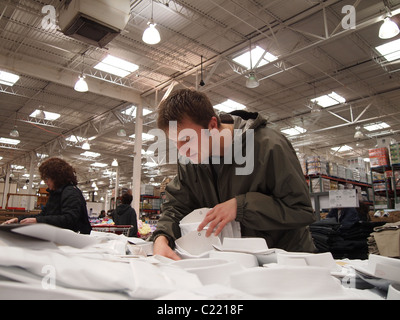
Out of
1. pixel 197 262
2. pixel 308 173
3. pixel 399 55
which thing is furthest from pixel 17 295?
pixel 399 55

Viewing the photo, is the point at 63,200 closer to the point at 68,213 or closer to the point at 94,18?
the point at 68,213

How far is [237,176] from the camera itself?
129 cm

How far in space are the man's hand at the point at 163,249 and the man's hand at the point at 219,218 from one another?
0.42ft

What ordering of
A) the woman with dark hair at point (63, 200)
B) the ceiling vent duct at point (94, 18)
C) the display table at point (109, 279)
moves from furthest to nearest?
the ceiling vent duct at point (94, 18)
the woman with dark hair at point (63, 200)
the display table at point (109, 279)

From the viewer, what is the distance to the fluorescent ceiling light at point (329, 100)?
1105cm

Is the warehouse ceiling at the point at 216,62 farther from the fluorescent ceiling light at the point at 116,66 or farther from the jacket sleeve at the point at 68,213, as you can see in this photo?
the jacket sleeve at the point at 68,213

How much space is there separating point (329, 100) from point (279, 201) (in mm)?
11431

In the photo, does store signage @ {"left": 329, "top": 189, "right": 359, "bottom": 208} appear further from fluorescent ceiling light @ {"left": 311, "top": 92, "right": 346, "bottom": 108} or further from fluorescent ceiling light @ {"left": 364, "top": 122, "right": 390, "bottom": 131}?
fluorescent ceiling light @ {"left": 364, "top": 122, "right": 390, "bottom": 131}

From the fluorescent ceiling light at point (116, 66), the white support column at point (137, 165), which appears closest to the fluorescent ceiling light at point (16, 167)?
the white support column at point (137, 165)

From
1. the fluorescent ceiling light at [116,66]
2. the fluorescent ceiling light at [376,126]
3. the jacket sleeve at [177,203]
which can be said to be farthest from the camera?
the fluorescent ceiling light at [376,126]

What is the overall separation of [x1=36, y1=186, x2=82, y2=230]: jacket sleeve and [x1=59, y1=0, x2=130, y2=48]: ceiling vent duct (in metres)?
2.61

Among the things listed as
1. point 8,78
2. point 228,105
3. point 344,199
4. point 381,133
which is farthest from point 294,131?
point 8,78

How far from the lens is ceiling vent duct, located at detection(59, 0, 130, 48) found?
14.1 ft

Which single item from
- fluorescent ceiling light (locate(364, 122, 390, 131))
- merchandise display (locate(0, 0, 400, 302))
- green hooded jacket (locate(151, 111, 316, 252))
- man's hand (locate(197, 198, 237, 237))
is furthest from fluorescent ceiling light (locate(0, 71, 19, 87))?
fluorescent ceiling light (locate(364, 122, 390, 131))
